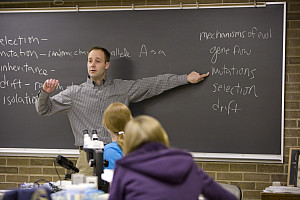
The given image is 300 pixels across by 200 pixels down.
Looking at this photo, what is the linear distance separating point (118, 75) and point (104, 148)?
164 cm

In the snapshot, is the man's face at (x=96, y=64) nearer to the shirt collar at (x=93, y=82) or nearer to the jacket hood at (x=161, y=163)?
the shirt collar at (x=93, y=82)

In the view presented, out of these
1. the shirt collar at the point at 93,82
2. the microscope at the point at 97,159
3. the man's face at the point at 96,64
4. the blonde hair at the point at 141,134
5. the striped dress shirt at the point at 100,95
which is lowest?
the microscope at the point at 97,159

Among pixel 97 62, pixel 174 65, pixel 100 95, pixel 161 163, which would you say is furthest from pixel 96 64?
pixel 161 163

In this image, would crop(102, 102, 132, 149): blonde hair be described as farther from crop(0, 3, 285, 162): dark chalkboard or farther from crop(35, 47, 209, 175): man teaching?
crop(0, 3, 285, 162): dark chalkboard

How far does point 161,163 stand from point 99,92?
103 inches

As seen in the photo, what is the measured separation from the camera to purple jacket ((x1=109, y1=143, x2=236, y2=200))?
2.23m

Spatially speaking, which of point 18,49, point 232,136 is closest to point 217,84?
point 232,136

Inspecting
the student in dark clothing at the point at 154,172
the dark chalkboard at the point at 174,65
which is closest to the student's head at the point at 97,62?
the dark chalkboard at the point at 174,65

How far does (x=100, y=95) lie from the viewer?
4.76m

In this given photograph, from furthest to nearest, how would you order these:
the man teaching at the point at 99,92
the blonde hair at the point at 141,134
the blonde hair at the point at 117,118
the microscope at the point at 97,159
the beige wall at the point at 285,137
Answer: the man teaching at the point at 99,92
the beige wall at the point at 285,137
the blonde hair at the point at 117,118
the microscope at the point at 97,159
the blonde hair at the point at 141,134

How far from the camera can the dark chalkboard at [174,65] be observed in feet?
15.4

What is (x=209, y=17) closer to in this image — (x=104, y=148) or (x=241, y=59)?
(x=241, y=59)

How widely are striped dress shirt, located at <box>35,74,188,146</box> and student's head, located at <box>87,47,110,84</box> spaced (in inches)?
3.1

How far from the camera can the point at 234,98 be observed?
4730 mm
